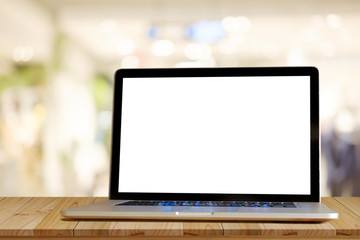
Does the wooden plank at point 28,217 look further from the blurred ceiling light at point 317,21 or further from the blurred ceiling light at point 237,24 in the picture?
the blurred ceiling light at point 317,21

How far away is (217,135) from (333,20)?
4597 mm

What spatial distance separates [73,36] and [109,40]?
42 centimetres

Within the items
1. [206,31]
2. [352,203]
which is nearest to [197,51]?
[206,31]

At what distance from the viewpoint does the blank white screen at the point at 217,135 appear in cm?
115

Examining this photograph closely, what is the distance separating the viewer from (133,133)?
3.91ft

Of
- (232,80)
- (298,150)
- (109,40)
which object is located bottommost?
(298,150)

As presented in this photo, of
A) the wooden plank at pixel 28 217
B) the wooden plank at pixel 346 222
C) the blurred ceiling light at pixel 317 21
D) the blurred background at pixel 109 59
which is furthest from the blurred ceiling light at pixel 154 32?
the wooden plank at pixel 346 222

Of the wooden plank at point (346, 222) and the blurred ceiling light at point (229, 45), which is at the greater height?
the blurred ceiling light at point (229, 45)

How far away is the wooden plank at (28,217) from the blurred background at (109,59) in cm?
429

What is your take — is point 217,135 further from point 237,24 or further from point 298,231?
point 237,24

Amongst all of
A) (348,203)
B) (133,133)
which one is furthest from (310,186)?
(133,133)

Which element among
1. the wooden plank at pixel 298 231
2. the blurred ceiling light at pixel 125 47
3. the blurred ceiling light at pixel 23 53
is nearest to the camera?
the wooden plank at pixel 298 231

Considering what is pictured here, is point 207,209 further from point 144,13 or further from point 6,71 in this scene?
point 6,71

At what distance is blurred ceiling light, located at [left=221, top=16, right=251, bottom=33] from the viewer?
17.8 ft
